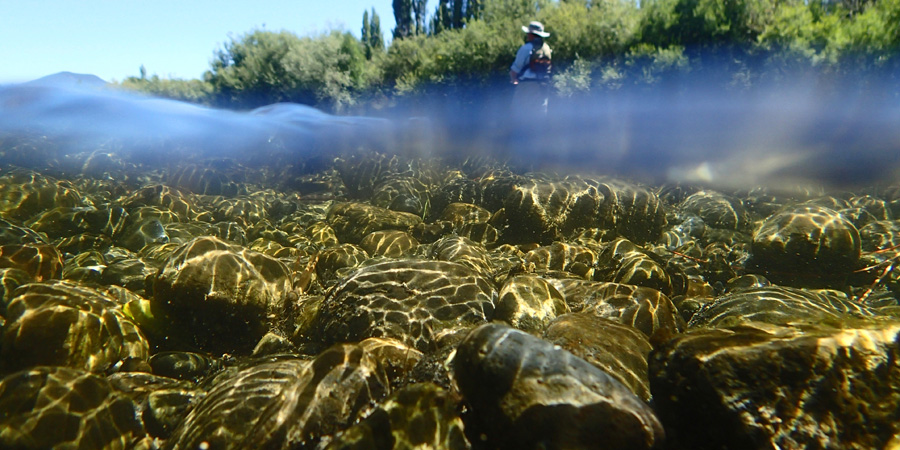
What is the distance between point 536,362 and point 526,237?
17.1 feet

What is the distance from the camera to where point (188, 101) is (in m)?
22.7

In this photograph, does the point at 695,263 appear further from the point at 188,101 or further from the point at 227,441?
the point at 188,101

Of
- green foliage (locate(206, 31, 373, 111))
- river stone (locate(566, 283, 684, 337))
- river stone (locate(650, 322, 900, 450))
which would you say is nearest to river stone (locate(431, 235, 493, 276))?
river stone (locate(566, 283, 684, 337))

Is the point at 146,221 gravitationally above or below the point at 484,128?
below

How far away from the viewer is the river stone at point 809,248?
18.4 ft

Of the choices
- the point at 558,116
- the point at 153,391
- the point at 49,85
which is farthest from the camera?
the point at 49,85

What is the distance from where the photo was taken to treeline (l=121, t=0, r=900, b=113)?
27.5ft

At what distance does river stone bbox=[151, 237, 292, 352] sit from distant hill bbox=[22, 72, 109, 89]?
76.7 feet

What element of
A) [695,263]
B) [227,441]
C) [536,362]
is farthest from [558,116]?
[227,441]

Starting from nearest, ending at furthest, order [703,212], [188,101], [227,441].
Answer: [227,441] < [703,212] < [188,101]

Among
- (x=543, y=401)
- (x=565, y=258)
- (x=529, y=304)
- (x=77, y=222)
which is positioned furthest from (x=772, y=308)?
(x=77, y=222)

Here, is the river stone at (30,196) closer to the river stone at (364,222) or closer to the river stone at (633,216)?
the river stone at (364,222)

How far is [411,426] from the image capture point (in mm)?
2334

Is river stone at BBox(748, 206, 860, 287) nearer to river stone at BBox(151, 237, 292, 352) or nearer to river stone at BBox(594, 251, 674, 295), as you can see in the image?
river stone at BBox(594, 251, 674, 295)
